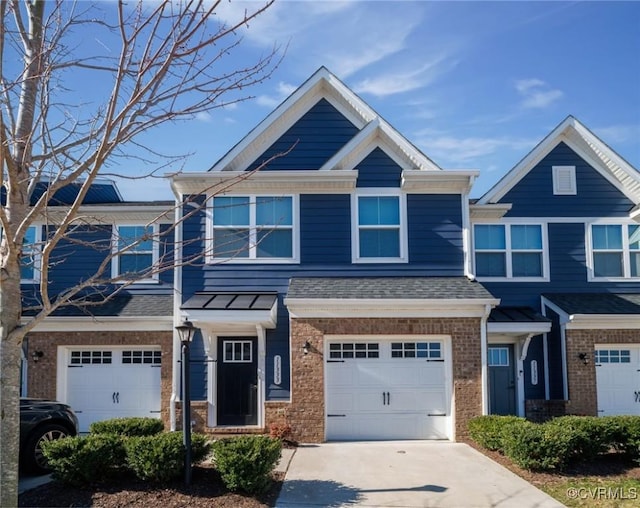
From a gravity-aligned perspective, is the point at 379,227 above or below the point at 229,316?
above

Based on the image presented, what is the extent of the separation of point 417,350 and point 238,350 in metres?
4.05

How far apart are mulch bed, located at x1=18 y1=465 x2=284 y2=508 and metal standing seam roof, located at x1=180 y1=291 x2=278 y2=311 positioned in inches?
181

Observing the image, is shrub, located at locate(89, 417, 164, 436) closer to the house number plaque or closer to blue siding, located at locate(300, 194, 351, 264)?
the house number plaque

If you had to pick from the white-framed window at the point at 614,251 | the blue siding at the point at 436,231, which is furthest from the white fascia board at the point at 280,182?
the white-framed window at the point at 614,251

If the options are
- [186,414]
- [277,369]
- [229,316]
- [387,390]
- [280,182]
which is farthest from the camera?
[280,182]

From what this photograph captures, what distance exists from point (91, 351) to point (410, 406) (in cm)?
761

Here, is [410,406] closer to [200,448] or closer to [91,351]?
[200,448]

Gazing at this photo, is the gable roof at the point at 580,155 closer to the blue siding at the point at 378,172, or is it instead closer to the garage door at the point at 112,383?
the blue siding at the point at 378,172

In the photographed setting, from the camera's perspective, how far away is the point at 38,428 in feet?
32.6

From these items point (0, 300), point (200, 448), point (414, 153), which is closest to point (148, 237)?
point (0, 300)

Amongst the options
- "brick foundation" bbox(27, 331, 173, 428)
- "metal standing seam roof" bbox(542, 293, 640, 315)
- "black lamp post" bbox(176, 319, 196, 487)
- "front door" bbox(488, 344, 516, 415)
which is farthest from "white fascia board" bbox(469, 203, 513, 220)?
"black lamp post" bbox(176, 319, 196, 487)

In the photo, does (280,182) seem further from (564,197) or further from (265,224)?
(564,197)

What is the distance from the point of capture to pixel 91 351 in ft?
47.8

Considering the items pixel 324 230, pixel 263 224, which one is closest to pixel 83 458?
pixel 263 224
